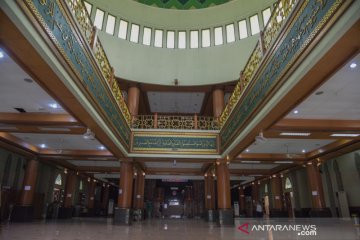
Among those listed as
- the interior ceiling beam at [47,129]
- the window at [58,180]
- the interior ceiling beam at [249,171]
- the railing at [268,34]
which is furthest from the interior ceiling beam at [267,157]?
the window at [58,180]

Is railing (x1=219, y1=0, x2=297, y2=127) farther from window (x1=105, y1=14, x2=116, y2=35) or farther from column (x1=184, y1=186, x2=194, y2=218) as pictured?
column (x1=184, y1=186, x2=194, y2=218)

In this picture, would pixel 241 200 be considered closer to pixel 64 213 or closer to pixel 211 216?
pixel 211 216

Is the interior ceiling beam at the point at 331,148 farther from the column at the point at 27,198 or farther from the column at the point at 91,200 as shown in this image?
the column at the point at 91,200

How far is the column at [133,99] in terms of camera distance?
586 inches

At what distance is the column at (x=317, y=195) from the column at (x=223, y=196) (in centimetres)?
476

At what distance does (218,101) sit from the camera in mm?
15547

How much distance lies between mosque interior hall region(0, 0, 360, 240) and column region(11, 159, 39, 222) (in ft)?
0.22

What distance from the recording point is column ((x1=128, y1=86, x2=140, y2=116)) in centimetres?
1489

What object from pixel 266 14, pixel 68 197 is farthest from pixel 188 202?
pixel 266 14

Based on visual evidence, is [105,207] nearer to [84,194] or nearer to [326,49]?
[84,194]

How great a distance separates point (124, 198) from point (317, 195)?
972 centimetres

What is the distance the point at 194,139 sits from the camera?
13203 mm

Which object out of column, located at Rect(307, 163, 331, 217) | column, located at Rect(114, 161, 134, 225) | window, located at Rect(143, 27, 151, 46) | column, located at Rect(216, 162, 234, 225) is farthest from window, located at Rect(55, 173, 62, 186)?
column, located at Rect(307, 163, 331, 217)

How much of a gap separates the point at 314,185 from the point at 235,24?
404 inches
